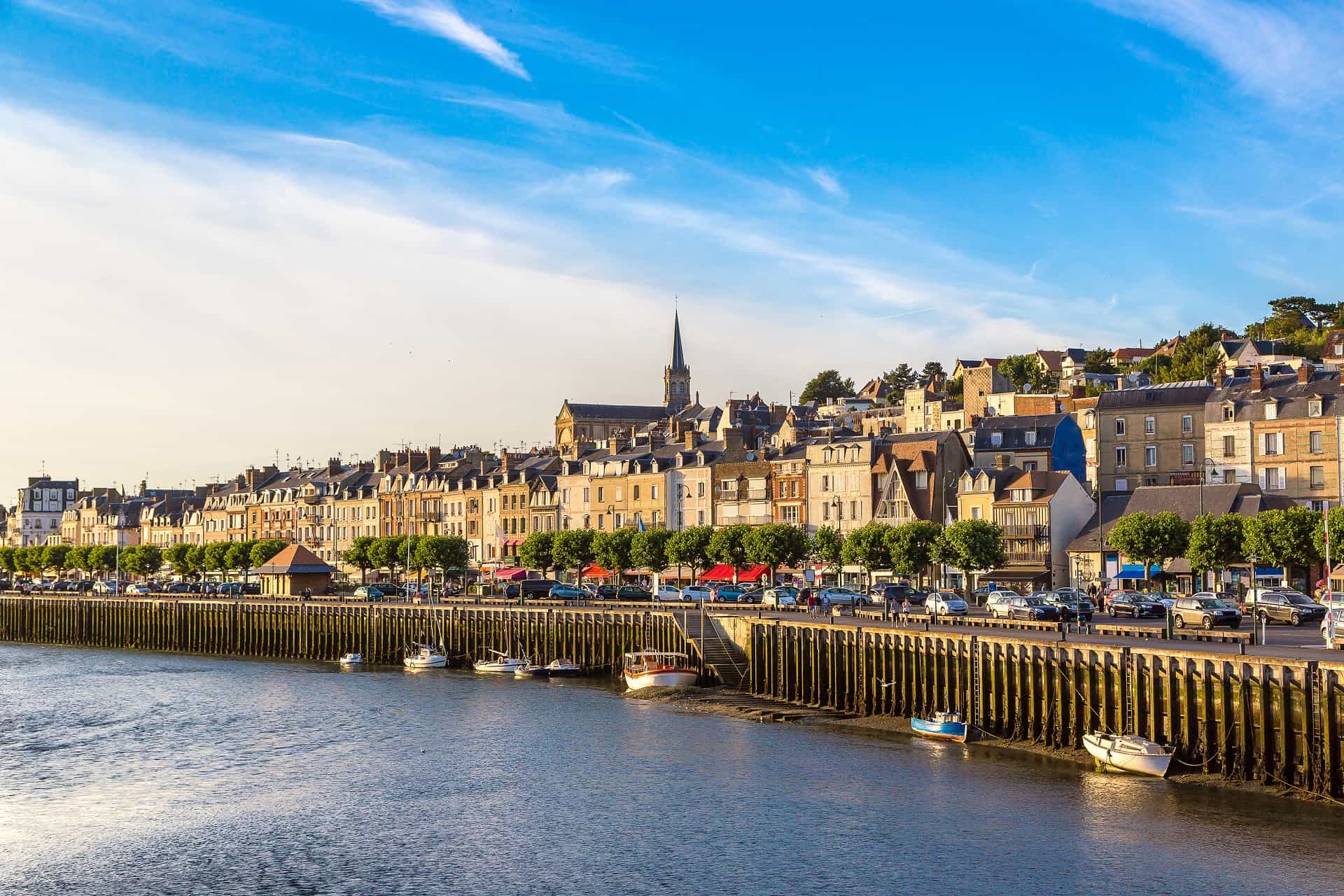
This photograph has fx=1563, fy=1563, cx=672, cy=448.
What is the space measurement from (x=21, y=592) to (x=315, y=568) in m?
41.5

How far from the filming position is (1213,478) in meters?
118

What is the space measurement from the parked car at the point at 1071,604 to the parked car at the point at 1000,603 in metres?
1.88

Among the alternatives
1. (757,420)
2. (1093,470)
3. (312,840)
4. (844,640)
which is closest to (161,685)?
(844,640)

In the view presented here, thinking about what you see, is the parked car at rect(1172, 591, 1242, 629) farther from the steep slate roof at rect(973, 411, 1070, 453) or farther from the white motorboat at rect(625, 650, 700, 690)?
the steep slate roof at rect(973, 411, 1070, 453)

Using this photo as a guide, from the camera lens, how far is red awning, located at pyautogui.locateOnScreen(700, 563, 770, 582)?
12462 centimetres

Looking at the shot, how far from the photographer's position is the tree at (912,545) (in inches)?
4355

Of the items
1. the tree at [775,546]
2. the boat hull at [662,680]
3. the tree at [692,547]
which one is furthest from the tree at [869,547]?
the boat hull at [662,680]

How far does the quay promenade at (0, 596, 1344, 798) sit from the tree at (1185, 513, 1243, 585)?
29385 mm

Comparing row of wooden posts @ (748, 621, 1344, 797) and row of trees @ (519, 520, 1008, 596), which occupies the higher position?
row of trees @ (519, 520, 1008, 596)

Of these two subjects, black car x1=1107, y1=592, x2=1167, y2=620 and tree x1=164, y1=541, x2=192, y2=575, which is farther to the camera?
tree x1=164, y1=541, x2=192, y2=575

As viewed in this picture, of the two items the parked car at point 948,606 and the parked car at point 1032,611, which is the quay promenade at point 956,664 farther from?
the parked car at point 948,606

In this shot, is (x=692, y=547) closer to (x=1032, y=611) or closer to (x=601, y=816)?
(x=1032, y=611)

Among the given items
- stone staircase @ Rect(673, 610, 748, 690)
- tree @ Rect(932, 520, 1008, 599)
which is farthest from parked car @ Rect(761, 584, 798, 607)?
tree @ Rect(932, 520, 1008, 599)

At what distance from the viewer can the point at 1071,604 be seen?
81.8 meters
